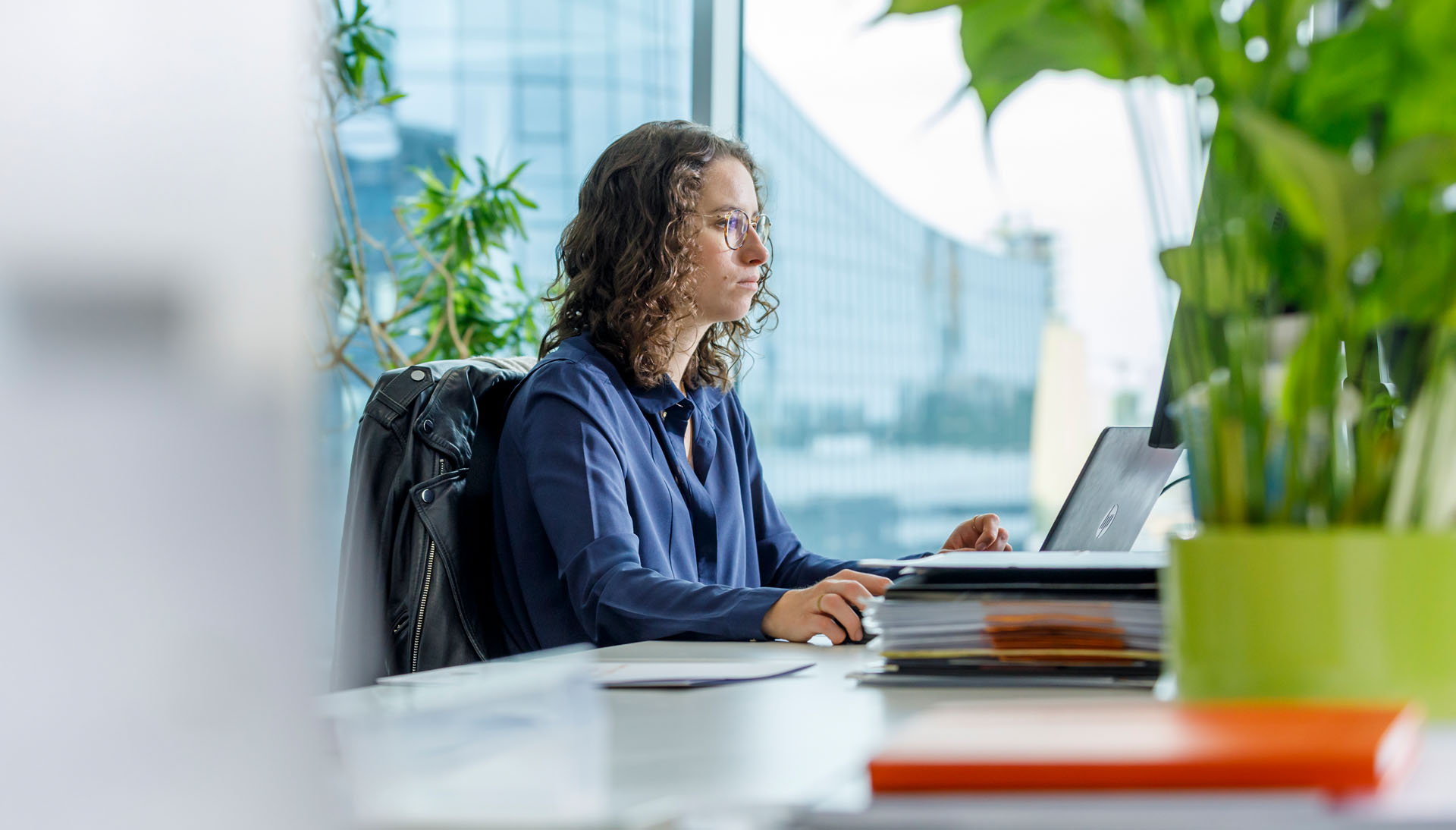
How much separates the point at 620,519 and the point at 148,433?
1186mm

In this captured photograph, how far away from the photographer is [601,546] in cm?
142

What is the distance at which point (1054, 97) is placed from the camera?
2.97m

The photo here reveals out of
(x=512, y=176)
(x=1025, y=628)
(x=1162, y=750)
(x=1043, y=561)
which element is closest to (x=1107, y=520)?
(x=1043, y=561)

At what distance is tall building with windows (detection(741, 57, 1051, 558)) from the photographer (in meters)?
3.44

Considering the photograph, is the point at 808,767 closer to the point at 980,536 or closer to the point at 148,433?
the point at 148,433

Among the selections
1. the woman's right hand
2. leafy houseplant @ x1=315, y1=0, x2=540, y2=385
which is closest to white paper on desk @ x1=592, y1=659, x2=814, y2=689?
the woman's right hand

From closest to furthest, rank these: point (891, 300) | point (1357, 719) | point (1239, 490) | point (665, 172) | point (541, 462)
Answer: point (1357, 719)
point (1239, 490)
point (541, 462)
point (665, 172)
point (891, 300)

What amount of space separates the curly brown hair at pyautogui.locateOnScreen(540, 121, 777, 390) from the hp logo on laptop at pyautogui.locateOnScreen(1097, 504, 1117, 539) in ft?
2.28

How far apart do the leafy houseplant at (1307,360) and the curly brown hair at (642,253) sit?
126 centimetres

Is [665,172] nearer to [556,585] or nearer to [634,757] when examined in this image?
[556,585]

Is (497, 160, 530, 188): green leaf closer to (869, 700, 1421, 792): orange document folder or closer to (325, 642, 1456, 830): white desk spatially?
(325, 642, 1456, 830): white desk

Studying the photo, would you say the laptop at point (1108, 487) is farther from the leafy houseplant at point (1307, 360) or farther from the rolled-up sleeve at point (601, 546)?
the leafy houseplant at point (1307, 360)

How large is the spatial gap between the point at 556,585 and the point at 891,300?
7.14 feet

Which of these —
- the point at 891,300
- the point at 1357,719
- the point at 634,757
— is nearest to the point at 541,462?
the point at 634,757
